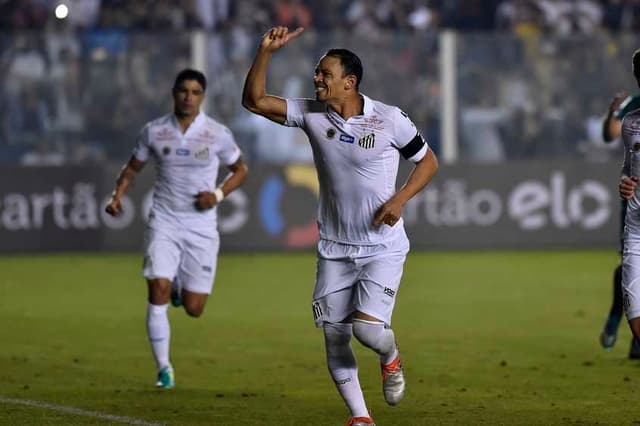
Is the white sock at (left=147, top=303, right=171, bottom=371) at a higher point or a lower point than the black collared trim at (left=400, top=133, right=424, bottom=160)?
lower

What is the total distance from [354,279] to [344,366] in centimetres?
50

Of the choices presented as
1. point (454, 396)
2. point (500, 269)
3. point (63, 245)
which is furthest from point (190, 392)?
point (63, 245)

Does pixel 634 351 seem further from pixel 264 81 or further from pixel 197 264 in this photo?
pixel 264 81

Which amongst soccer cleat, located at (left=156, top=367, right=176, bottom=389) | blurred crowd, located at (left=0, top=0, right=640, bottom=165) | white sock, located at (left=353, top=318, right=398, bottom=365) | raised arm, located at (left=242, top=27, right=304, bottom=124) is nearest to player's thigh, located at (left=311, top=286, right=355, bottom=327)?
white sock, located at (left=353, top=318, right=398, bottom=365)

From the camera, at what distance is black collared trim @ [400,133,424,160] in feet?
28.5

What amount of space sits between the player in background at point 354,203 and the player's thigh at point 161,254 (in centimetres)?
262

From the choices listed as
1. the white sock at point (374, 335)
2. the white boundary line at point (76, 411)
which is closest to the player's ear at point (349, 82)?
the white sock at point (374, 335)

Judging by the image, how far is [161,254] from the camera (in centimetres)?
1125

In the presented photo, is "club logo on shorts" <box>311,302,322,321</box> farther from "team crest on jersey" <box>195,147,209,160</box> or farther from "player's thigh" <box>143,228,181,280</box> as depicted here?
"team crest on jersey" <box>195,147,209,160</box>

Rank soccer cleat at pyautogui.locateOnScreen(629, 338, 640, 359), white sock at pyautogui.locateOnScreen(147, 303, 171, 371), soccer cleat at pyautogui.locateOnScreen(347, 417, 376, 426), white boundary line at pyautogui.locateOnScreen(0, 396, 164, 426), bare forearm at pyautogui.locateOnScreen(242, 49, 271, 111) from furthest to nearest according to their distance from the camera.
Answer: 1. soccer cleat at pyautogui.locateOnScreen(629, 338, 640, 359)
2. white sock at pyautogui.locateOnScreen(147, 303, 171, 371)
3. white boundary line at pyautogui.locateOnScreen(0, 396, 164, 426)
4. soccer cleat at pyautogui.locateOnScreen(347, 417, 376, 426)
5. bare forearm at pyautogui.locateOnScreen(242, 49, 271, 111)

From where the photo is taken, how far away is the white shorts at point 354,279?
8.62m

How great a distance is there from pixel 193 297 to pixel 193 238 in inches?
18.2

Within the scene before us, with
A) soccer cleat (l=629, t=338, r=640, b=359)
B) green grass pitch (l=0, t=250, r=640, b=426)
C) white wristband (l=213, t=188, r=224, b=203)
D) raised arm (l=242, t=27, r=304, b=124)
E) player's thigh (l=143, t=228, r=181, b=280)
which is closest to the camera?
raised arm (l=242, t=27, r=304, b=124)

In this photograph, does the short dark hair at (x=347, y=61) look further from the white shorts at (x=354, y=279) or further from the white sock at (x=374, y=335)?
the white sock at (x=374, y=335)
